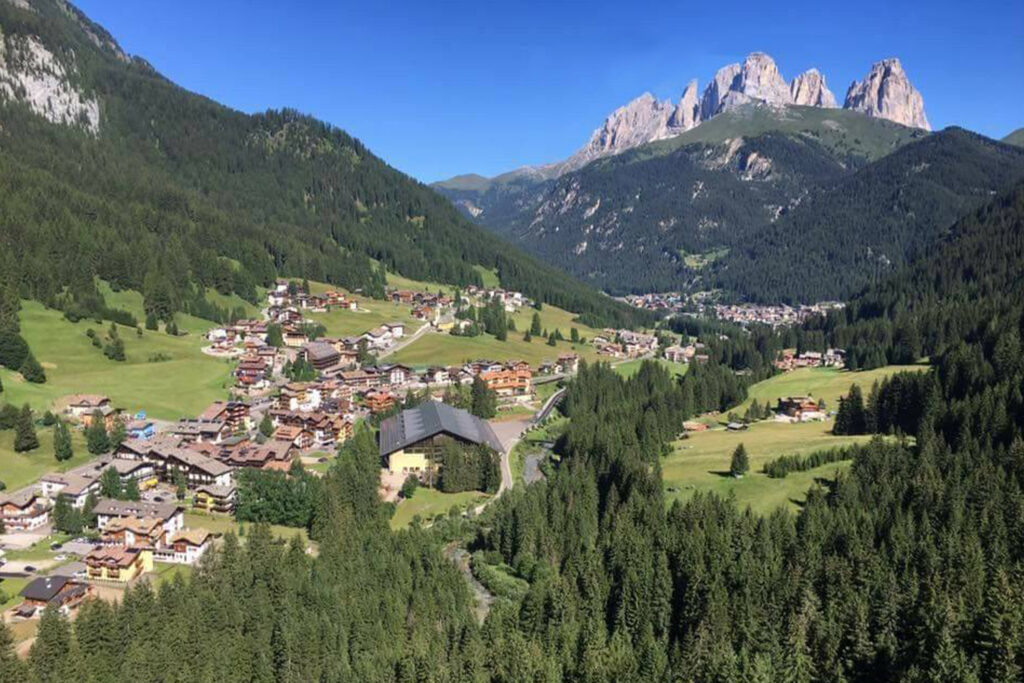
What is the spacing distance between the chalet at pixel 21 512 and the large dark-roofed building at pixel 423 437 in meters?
44.3

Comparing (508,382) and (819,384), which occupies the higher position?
(819,384)

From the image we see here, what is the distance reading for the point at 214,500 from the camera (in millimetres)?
90562

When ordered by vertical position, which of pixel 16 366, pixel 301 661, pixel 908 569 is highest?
pixel 16 366

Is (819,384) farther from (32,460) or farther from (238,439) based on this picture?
(32,460)

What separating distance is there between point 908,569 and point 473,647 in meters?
36.6

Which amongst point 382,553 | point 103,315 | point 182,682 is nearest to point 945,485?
point 382,553

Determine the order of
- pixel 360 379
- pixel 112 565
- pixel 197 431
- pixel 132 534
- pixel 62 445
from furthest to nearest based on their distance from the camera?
pixel 360 379
pixel 197 431
pixel 62 445
pixel 132 534
pixel 112 565

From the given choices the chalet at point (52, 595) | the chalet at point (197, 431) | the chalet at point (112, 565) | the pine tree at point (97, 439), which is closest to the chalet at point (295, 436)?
the chalet at point (197, 431)

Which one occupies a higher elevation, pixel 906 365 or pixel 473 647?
pixel 906 365

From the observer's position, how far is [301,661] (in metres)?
55.7

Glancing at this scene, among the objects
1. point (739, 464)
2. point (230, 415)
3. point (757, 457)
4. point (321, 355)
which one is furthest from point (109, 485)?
point (757, 457)

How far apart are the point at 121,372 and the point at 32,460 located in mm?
38962

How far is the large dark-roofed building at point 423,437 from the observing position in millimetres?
111750

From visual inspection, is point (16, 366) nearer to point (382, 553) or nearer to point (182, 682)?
point (382, 553)
